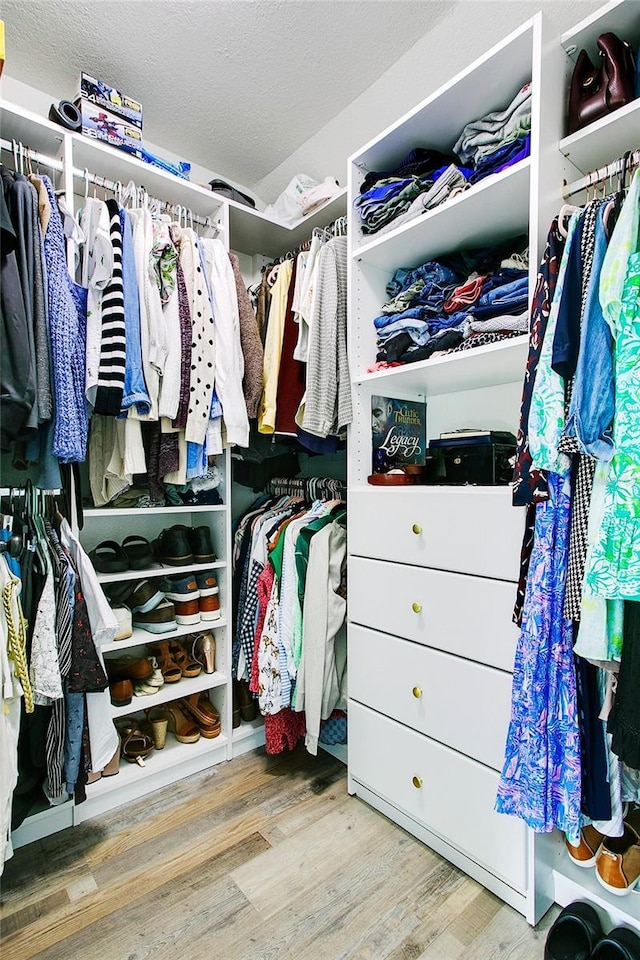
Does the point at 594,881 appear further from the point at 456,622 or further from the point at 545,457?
the point at 545,457

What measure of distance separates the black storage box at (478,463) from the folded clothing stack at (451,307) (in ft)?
1.00

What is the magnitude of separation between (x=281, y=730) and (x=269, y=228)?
2.06m

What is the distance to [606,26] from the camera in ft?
3.58

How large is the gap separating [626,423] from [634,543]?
0.70 feet

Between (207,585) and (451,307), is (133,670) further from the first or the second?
(451,307)

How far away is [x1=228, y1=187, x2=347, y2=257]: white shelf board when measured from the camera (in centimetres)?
190

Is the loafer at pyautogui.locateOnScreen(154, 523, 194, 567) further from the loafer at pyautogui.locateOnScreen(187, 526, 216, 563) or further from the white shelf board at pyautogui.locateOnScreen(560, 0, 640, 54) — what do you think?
the white shelf board at pyautogui.locateOnScreen(560, 0, 640, 54)

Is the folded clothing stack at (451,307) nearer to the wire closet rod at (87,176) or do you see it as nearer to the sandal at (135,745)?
the wire closet rod at (87,176)

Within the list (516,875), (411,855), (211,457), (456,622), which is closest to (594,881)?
(516,875)

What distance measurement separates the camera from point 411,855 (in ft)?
4.43

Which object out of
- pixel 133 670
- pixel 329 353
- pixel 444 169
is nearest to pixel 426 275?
pixel 444 169

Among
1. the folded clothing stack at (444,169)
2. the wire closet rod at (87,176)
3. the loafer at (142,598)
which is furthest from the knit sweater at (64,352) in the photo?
the folded clothing stack at (444,169)

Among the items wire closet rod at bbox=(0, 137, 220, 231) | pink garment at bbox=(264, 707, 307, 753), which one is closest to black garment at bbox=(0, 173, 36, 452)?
wire closet rod at bbox=(0, 137, 220, 231)

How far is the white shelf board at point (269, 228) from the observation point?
6.23 ft
